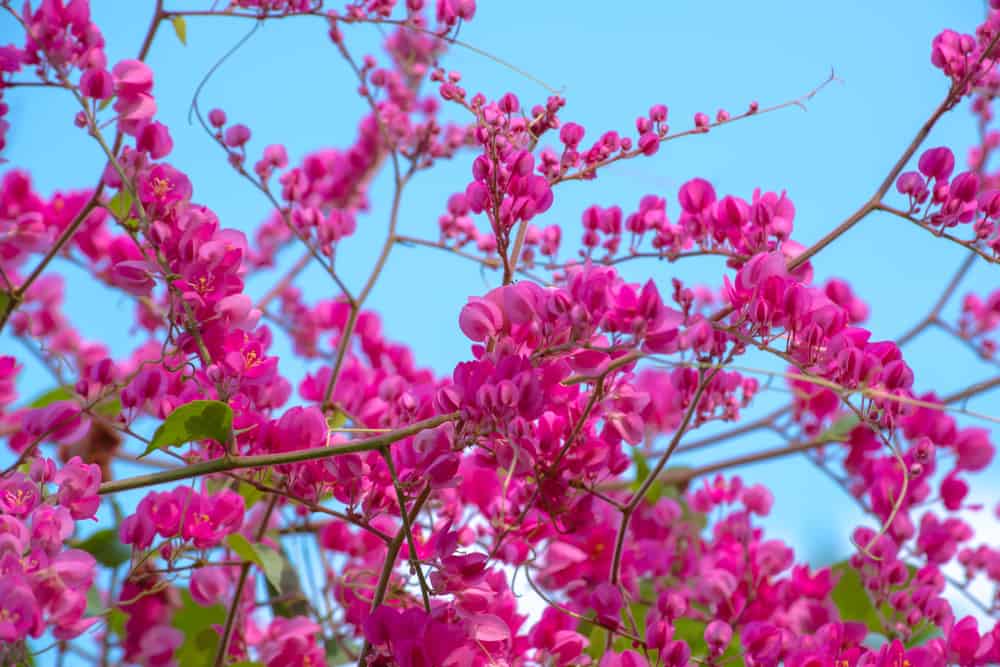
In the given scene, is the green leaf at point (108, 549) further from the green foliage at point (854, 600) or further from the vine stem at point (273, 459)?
the green foliage at point (854, 600)

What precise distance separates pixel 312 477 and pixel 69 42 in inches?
15.8

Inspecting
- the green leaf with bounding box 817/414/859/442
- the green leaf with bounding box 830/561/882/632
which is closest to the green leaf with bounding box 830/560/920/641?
the green leaf with bounding box 830/561/882/632

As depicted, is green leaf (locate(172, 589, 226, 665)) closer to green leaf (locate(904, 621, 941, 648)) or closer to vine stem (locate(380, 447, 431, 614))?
vine stem (locate(380, 447, 431, 614))

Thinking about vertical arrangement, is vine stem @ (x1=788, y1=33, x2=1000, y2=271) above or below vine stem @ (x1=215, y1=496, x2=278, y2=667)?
above

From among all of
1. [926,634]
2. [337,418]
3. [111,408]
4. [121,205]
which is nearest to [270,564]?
[337,418]

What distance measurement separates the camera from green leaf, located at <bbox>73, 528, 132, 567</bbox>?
1104 mm

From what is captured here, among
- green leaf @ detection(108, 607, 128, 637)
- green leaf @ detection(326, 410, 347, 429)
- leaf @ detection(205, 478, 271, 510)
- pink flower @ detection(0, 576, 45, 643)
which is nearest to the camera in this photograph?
pink flower @ detection(0, 576, 45, 643)

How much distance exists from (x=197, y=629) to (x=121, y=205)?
48 cm

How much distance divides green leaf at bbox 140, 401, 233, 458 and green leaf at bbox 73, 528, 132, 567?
0.55 metres

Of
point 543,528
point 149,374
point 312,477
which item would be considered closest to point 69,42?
point 149,374

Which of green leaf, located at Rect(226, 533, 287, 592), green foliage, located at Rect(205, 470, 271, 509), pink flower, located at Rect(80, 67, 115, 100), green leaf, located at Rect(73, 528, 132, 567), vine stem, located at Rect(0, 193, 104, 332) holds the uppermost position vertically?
pink flower, located at Rect(80, 67, 115, 100)

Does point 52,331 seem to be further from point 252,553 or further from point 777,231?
point 777,231

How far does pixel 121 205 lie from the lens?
837 millimetres

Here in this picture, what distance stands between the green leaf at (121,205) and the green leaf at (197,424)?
0.21m
